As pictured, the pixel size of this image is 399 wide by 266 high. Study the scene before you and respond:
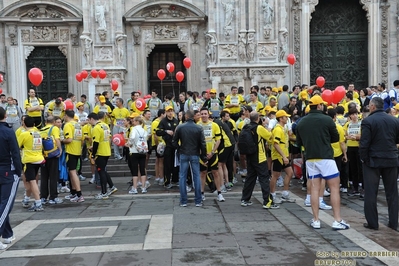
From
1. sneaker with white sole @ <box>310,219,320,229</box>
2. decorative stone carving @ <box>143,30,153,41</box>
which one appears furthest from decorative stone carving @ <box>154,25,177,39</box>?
sneaker with white sole @ <box>310,219,320,229</box>

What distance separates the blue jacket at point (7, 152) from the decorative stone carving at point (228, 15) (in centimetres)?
1400

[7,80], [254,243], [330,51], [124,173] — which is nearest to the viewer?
[254,243]

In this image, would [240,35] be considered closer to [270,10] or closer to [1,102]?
[270,10]

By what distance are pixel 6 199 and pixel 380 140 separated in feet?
19.8

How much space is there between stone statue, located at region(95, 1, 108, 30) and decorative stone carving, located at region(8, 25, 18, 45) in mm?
3701

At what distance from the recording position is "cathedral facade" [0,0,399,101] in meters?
19.9

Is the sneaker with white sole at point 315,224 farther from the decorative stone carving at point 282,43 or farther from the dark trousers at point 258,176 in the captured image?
the decorative stone carving at point 282,43

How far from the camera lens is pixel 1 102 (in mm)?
15555

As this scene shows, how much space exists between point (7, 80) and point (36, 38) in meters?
2.22

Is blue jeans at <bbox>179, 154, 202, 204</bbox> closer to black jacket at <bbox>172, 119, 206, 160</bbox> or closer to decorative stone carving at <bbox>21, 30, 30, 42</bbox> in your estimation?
black jacket at <bbox>172, 119, 206, 160</bbox>

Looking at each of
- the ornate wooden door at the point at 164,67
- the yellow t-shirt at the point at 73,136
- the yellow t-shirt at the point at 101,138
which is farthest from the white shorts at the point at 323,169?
the ornate wooden door at the point at 164,67

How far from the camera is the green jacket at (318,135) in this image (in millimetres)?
7742

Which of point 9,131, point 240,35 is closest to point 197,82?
point 240,35

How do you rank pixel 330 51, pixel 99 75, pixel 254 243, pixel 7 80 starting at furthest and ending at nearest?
pixel 330 51
pixel 7 80
pixel 99 75
pixel 254 243
